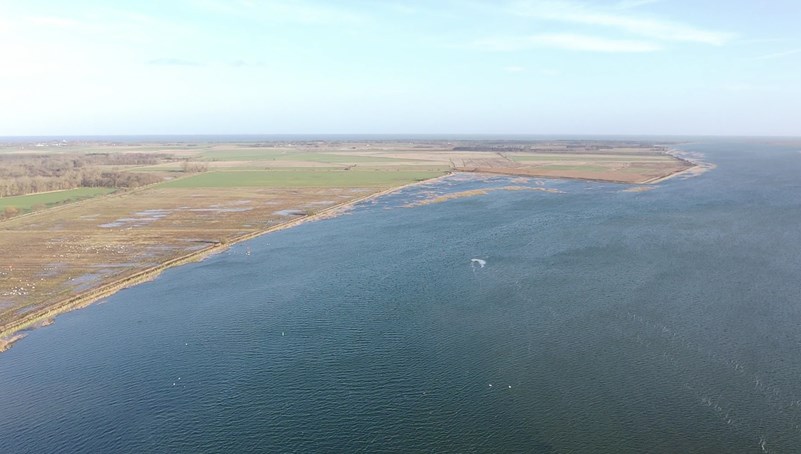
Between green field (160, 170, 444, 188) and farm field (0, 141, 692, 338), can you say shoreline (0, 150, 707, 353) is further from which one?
green field (160, 170, 444, 188)

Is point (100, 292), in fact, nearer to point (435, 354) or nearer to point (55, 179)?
point (435, 354)

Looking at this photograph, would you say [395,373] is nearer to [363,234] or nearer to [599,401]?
[599,401]

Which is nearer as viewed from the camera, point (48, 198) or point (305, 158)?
point (48, 198)

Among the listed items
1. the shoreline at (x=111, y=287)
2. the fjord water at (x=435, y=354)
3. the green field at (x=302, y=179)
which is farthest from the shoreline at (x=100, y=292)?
the green field at (x=302, y=179)

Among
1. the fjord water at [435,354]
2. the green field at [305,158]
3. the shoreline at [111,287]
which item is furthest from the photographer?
the green field at [305,158]

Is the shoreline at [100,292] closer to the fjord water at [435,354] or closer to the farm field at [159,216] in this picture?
the farm field at [159,216]

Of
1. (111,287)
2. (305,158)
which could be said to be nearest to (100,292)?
(111,287)
